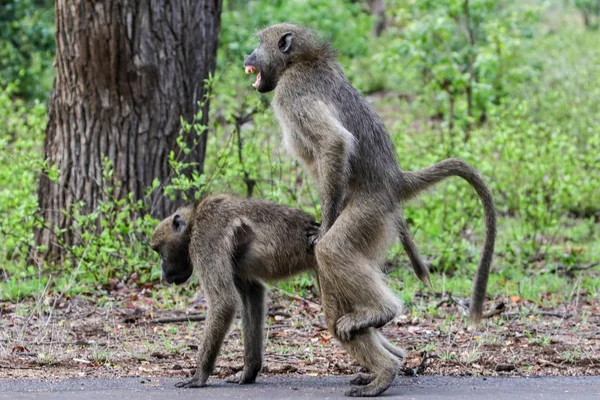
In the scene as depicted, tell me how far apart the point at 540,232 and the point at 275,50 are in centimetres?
451

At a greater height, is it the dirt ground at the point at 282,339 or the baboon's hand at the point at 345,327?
the baboon's hand at the point at 345,327

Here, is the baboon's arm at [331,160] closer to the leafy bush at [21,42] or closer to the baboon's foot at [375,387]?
the baboon's foot at [375,387]

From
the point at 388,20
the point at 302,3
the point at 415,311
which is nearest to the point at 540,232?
the point at 415,311

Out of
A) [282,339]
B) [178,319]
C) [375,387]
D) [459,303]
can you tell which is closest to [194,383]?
[375,387]

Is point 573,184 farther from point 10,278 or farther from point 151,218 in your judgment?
point 10,278

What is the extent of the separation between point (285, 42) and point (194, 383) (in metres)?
2.01

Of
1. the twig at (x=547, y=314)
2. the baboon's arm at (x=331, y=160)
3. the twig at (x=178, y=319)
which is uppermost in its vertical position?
the baboon's arm at (x=331, y=160)

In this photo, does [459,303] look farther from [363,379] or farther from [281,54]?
[281,54]

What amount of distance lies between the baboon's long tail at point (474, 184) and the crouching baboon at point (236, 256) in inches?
21.6

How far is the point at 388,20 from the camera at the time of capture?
82.8ft

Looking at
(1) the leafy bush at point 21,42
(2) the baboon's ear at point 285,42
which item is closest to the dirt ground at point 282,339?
(2) the baboon's ear at point 285,42

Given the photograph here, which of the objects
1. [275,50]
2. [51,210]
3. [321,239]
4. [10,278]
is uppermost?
[275,50]

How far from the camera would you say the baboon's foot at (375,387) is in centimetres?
494

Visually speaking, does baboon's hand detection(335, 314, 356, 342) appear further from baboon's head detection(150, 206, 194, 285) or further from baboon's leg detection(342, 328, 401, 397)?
baboon's head detection(150, 206, 194, 285)
